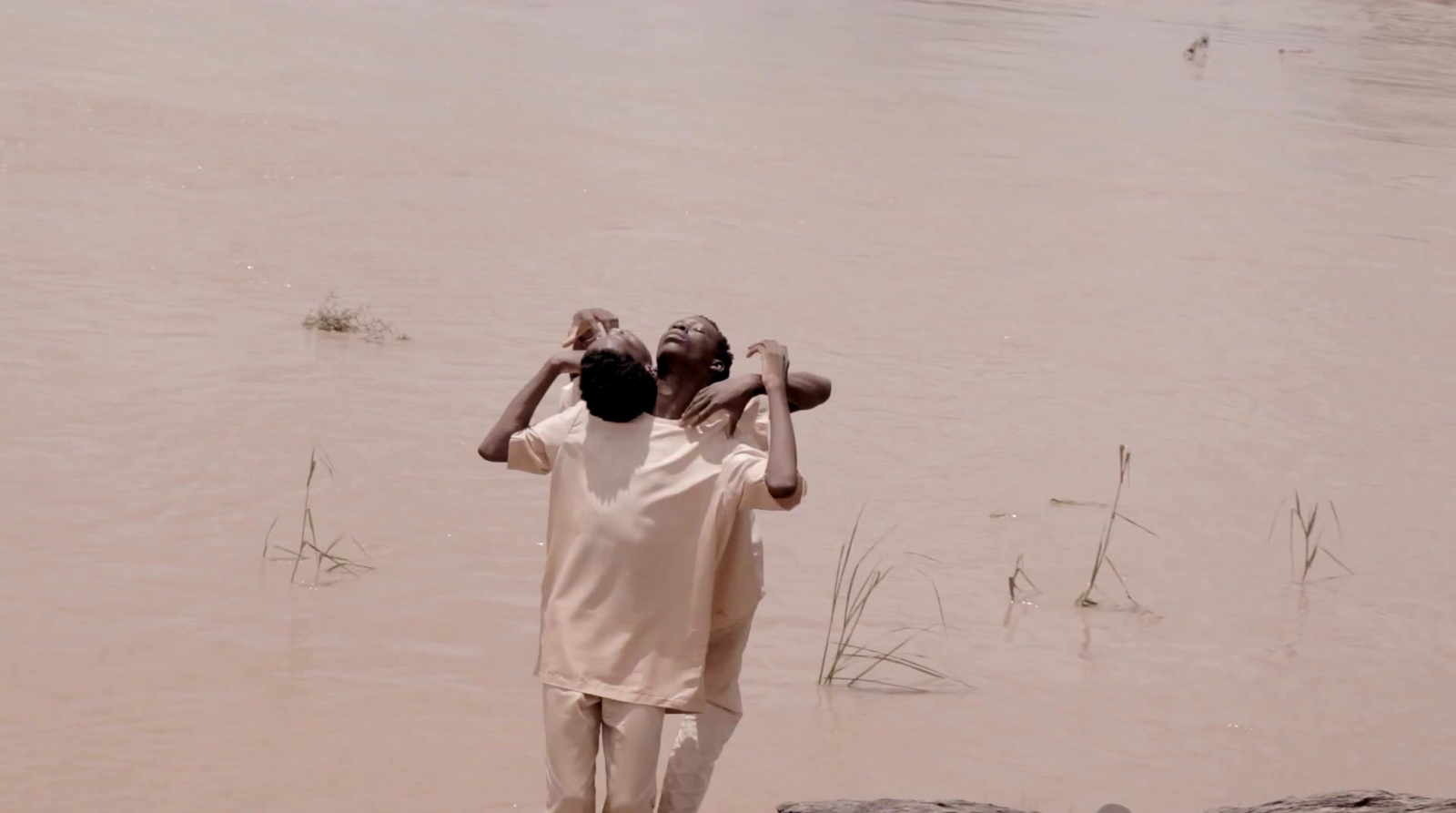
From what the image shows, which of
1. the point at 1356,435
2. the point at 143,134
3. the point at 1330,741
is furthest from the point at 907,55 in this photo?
the point at 1330,741

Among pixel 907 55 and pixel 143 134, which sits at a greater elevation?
pixel 907 55

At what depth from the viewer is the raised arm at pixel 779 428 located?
11.4ft

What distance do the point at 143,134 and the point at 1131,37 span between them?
67.7 ft

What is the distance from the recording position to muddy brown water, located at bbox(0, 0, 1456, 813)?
5.48 metres

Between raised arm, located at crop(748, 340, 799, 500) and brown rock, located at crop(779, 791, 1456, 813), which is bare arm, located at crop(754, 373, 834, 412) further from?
brown rock, located at crop(779, 791, 1456, 813)

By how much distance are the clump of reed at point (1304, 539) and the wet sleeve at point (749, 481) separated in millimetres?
3988

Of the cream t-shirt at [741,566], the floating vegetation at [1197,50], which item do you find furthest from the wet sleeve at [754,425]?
the floating vegetation at [1197,50]

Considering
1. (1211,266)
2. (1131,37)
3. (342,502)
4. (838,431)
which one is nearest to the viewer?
(342,502)

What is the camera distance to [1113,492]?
8.20 metres

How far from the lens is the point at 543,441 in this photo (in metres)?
3.66

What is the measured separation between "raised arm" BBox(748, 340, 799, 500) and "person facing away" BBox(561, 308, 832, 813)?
4 cm

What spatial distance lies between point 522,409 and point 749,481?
48 cm

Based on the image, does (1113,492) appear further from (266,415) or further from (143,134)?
(143,134)

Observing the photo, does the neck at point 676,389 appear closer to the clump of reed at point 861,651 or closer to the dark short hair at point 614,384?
the dark short hair at point 614,384
